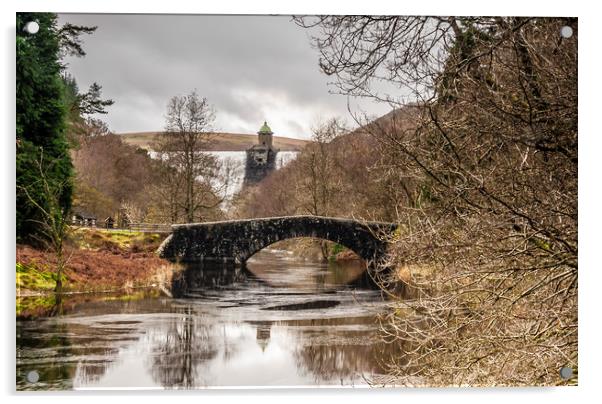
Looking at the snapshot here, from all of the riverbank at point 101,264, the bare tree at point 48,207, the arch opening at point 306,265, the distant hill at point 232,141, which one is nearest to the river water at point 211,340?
the arch opening at point 306,265

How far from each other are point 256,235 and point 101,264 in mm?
1728

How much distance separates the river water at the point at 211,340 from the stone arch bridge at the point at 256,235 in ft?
1.28

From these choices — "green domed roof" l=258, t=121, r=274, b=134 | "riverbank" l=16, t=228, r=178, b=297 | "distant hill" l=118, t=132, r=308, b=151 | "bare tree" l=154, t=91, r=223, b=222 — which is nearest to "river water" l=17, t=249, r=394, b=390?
"riverbank" l=16, t=228, r=178, b=297

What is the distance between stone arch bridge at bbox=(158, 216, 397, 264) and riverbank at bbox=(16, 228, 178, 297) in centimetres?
19

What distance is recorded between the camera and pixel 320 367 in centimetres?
532

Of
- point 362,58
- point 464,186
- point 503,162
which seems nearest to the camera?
point 464,186

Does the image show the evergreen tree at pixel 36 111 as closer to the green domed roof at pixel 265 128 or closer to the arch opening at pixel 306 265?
the green domed roof at pixel 265 128

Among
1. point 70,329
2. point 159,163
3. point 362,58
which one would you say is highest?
point 362,58

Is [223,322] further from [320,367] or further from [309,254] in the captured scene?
[309,254]

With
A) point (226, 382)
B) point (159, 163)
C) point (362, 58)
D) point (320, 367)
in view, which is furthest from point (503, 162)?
point (159, 163)

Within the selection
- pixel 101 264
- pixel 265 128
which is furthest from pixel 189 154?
pixel 101 264

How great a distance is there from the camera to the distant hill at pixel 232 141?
583 cm

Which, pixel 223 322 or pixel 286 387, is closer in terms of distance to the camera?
pixel 286 387

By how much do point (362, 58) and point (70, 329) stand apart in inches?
120
